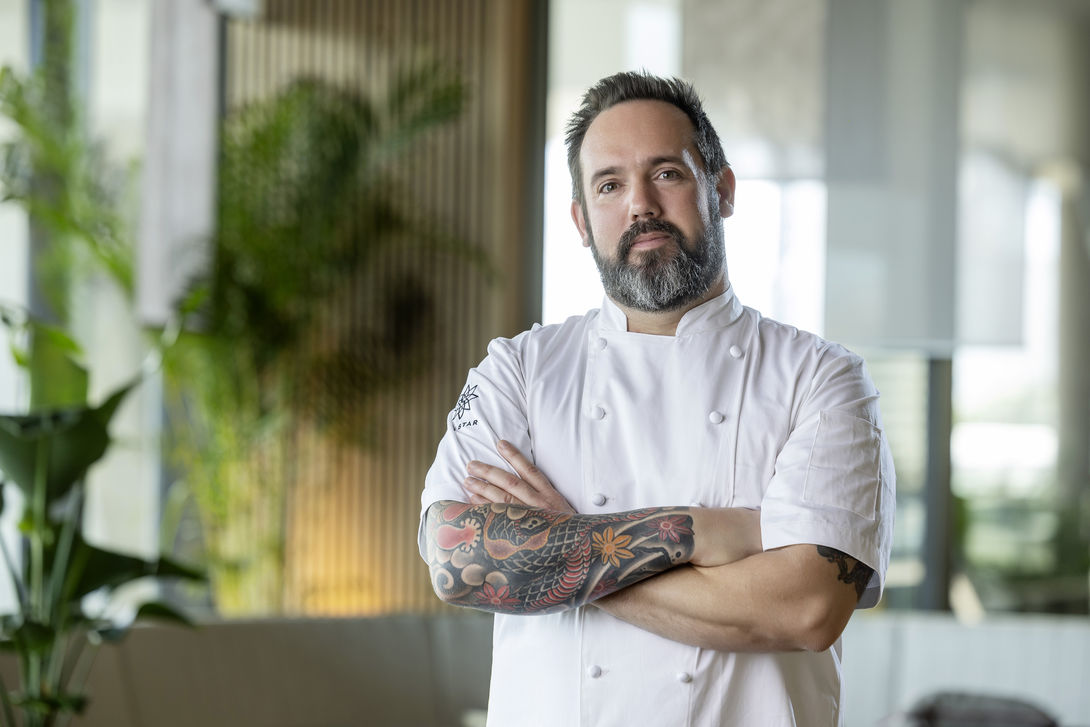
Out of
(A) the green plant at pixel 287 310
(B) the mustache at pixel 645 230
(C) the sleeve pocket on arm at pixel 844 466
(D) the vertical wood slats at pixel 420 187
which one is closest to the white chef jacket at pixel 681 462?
(C) the sleeve pocket on arm at pixel 844 466

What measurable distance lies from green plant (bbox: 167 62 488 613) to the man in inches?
105

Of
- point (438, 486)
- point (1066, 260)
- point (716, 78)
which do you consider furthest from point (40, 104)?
point (1066, 260)

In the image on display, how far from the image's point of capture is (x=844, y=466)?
1.23 m

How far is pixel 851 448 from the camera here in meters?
1.25

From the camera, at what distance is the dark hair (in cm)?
130

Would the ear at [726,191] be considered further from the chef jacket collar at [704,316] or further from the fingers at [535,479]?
the fingers at [535,479]

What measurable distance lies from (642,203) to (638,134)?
0.28 ft

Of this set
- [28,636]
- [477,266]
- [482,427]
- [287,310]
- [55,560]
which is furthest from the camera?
[477,266]

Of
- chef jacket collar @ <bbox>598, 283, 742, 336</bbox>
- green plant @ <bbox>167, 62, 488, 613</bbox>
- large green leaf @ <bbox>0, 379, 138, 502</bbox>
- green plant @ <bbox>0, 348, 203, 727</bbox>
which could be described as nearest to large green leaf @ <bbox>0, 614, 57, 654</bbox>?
green plant @ <bbox>0, 348, 203, 727</bbox>

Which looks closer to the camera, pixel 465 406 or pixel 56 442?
pixel 465 406

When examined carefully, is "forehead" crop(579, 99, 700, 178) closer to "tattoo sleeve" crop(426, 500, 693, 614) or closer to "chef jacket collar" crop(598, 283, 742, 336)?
"chef jacket collar" crop(598, 283, 742, 336)

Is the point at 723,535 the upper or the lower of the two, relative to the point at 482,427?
lower

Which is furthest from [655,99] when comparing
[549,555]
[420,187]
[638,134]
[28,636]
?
[420,187]

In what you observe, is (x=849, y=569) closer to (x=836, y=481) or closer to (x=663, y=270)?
(x=836, y=481)
